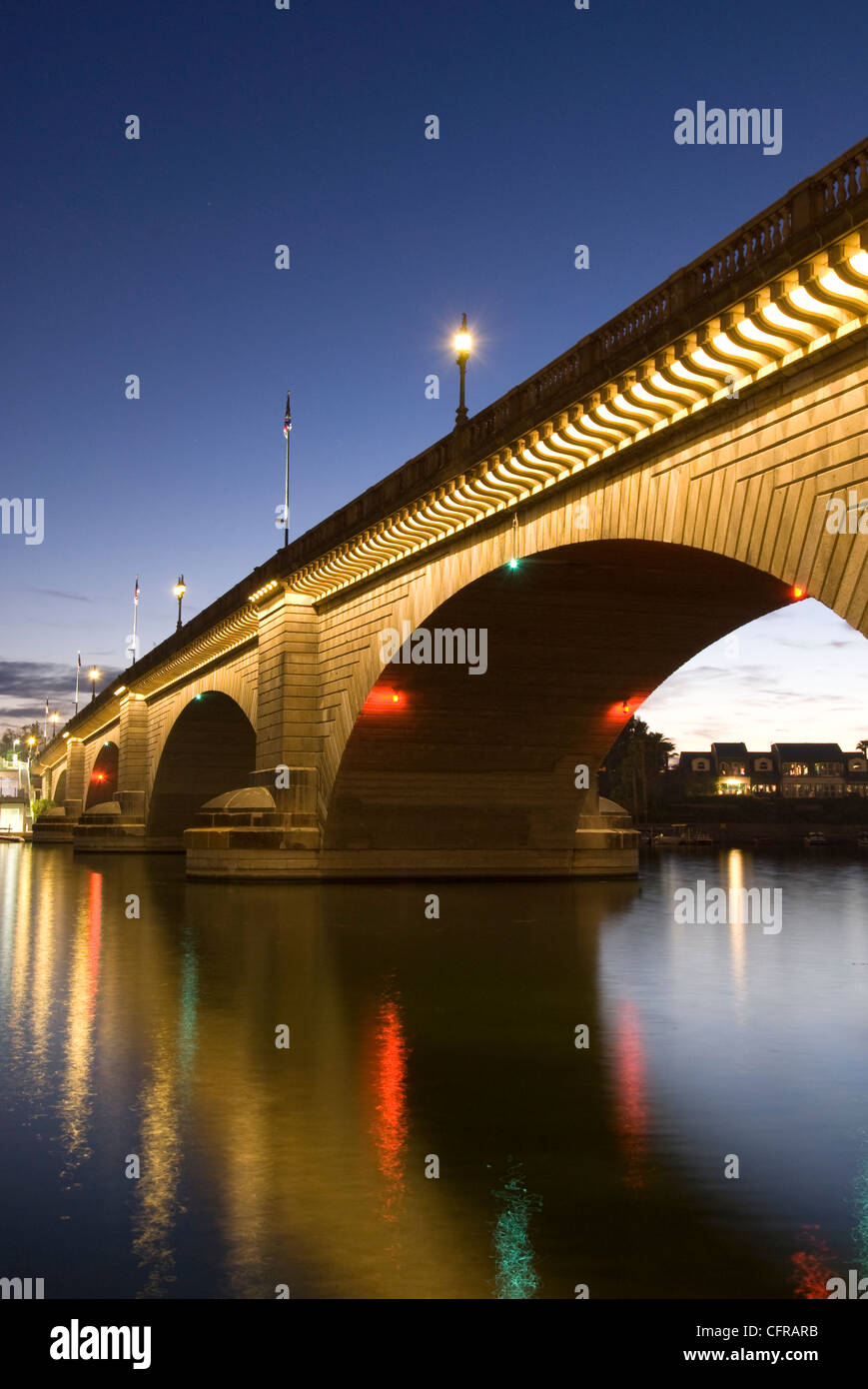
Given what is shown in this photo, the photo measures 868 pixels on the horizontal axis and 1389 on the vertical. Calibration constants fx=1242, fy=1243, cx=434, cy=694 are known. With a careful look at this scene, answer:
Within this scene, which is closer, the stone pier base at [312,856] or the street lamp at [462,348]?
the street lamp at [462,348]

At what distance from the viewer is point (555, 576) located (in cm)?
2558

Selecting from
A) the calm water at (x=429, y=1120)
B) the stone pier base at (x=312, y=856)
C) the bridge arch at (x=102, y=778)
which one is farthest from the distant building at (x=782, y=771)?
the calm water at (x=429, y=1120)

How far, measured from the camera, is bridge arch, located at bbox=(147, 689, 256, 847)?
62469 mm

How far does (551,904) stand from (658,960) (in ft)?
33.9

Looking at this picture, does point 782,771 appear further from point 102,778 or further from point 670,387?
point 670,387

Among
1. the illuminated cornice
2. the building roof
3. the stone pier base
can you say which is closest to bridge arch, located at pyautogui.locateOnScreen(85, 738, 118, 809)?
the stone pier base

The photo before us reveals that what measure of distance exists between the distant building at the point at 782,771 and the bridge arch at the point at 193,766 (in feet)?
258

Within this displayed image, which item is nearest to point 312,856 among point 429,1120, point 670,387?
point 670,387

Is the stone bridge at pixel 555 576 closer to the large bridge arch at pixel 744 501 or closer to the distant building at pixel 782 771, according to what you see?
the large bridge arch at pixel 744 501

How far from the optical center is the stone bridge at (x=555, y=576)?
1384 cm

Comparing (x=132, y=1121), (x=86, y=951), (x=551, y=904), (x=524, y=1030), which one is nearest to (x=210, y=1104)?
(x=132, y=1121)

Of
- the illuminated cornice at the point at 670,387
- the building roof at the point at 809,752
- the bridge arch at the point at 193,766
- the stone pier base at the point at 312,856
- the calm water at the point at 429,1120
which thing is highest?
the building roof at the point at 809,752
